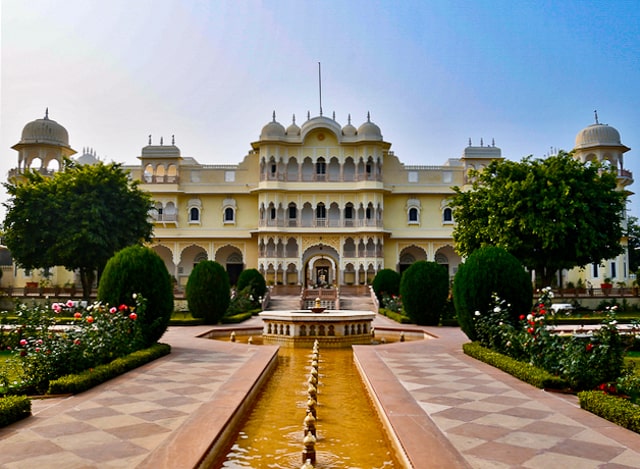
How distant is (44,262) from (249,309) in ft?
28.9

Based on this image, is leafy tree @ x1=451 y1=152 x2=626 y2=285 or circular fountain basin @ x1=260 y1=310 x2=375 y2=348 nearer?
circular fountain basin @ x1=260 y1=310 x2=375 y2=348

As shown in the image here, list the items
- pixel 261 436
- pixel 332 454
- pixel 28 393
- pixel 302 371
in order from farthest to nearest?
1. pixel 302 371
2. pixel 28 393
3. pixel 261 436
4. pixel 332 454

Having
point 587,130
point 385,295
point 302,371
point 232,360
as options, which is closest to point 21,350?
point 232,360

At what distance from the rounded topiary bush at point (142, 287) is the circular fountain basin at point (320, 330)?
11.5 feet

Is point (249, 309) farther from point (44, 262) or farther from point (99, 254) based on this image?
point (44, 262)

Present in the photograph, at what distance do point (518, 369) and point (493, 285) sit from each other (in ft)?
8.84

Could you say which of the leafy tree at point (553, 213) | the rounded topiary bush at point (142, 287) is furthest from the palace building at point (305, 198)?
the rounded topiary bush at point (142, 287)

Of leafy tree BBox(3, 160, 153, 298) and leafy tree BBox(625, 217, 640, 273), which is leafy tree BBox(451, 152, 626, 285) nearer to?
leafy tree BBox(3, 160, 153, 298)

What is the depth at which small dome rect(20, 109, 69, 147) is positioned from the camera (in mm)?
35594

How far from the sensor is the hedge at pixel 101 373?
6984 mm

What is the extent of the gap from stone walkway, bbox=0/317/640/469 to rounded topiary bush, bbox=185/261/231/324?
9228 millimetres

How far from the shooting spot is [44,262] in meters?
23.7

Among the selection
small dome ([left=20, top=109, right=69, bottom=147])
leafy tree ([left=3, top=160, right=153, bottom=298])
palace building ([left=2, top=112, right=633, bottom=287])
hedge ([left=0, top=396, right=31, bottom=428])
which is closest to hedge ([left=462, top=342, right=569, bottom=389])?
hedge ([left=0, top=396, right=31, bottom=428])

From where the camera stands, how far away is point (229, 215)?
1435 inches
